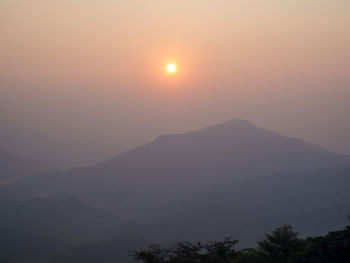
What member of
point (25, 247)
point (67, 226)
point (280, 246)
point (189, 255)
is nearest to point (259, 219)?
point (67, 226)

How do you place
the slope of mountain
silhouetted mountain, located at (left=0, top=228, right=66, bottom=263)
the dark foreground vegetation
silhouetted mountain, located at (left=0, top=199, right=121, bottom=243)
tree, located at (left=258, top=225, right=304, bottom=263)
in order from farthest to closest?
silhouetted mountain, located at (left=0, top=199, right=121, bottom=243) → the slope of mountain → silhouetted mountain, located at (left=0, top=228, right=66, bottom=263) → tree, located at (left=258, top=225, right=304, bottom=263) → the dark foreground vegetation

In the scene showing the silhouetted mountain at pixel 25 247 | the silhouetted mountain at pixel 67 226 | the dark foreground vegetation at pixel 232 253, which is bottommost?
the dark foreground vegetation at pixel 232 253

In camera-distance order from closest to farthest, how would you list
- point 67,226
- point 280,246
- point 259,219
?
point 280,246
point 259,219
point 67,226

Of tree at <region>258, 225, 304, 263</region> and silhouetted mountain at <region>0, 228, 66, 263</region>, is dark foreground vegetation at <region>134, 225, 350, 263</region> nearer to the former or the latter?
tree at <region>258, 225, 304, 263</region>

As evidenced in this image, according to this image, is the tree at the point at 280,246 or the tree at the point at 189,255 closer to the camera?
the tree at the point at 189,255

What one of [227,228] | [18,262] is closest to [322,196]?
[227,228]

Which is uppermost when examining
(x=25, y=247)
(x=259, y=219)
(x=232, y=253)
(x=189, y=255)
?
(x=259, y=219)

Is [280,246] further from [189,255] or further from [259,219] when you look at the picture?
[259,219]

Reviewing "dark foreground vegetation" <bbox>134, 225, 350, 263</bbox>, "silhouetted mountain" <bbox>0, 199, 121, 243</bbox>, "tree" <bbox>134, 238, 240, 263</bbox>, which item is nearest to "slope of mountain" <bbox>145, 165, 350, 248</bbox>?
"silhouetted mountain" <bbox>0, 199, 121, 243</bbox>

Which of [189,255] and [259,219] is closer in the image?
[189,255]

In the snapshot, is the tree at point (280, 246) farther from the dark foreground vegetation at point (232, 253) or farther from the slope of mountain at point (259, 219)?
the slope of mountain at point (259, 219)

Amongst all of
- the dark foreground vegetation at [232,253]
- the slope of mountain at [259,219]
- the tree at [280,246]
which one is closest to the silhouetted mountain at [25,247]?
the slope of mountain at [259,219]

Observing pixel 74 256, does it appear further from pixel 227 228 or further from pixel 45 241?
pixel 227 228

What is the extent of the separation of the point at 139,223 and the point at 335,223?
276ft
